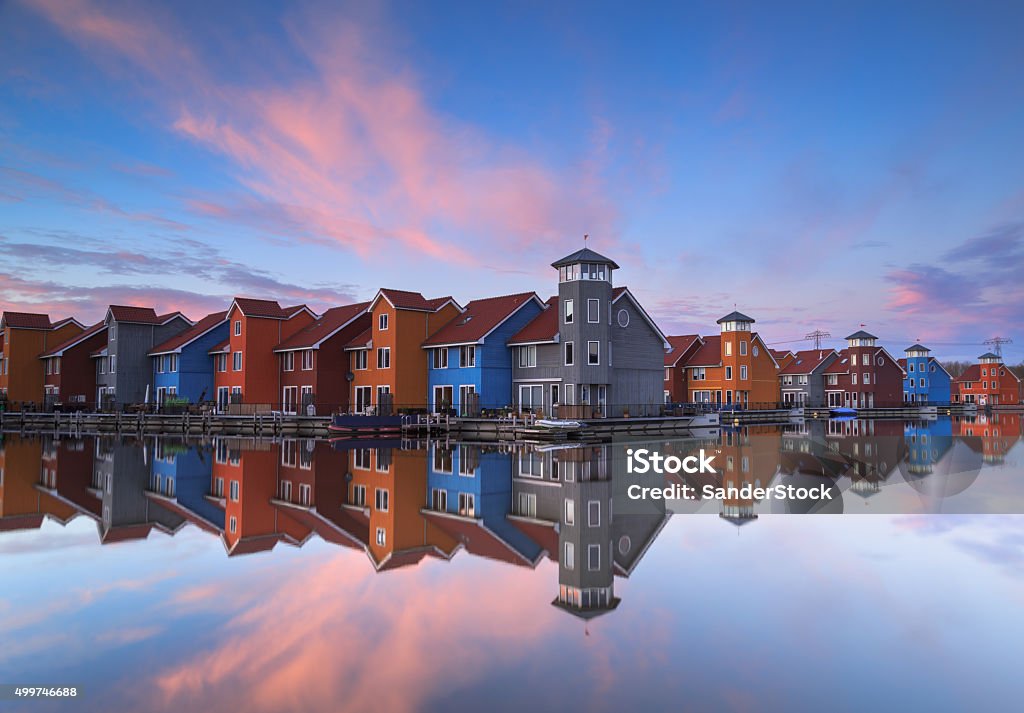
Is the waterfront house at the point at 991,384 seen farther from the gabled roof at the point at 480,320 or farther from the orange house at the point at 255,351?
the orange house at the point at 255,351

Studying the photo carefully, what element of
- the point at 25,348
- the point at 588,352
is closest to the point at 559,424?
the point at 588,352

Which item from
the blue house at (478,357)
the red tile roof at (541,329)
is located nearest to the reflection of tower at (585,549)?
the red tile roof at (541,329)

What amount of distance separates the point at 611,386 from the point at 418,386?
1421 cm

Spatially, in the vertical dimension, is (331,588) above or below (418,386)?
below

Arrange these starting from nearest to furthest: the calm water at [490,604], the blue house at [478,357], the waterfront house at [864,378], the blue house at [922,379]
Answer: the calm water at [490,604]
the blue house at [478,357]
the waterfront house at [864,378]
the blue house at [922,379]

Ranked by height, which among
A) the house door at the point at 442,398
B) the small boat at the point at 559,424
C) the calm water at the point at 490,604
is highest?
the house door at the point at 442,398

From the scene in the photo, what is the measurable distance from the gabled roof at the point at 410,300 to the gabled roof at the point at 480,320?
5.43 feet

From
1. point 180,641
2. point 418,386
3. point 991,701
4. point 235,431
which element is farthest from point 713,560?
point 235,431

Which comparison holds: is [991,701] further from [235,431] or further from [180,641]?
[235,431]

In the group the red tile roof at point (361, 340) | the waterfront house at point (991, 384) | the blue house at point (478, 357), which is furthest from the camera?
the waterfront house at point (991, 384)

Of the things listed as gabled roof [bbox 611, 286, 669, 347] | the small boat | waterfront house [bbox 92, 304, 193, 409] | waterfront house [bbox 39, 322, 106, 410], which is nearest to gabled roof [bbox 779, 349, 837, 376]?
gabled roof [bbox 611, 286, 669, 347]

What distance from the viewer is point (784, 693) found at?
7613 millimetres

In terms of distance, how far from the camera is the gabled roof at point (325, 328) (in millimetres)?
57500

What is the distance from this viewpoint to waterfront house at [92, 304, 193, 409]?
68.1 meters
